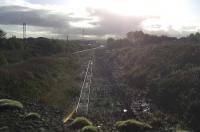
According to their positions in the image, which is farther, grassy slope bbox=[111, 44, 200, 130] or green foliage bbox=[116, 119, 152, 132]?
grassy slope bbox=[111, 44, 200, 130]

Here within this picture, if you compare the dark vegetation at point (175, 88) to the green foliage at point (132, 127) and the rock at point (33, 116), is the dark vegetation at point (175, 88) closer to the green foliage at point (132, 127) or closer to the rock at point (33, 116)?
the green foliage at point (132, 127)

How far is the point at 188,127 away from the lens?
21891mm

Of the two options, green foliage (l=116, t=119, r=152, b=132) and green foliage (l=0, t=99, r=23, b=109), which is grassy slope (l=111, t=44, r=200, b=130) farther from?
green foliage (l=0, t=99, r=23, b=109)

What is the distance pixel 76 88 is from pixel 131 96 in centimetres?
611

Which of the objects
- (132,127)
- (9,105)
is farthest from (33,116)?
(132,127)

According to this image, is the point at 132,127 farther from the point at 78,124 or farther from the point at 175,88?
the point at 175,88

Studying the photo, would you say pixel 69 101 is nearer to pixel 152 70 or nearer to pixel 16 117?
pixel 16 117

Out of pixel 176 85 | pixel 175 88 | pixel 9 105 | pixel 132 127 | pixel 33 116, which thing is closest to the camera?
pixel 33 116

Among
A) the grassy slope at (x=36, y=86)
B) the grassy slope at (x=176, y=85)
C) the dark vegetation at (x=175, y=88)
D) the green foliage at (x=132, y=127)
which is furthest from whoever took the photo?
the grassy slope at (x=36, y=86)

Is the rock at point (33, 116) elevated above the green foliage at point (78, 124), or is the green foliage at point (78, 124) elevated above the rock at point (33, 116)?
the rock at point (33, 116)

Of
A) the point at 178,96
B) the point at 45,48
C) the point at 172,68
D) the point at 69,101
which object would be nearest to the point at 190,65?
the point at 172,68

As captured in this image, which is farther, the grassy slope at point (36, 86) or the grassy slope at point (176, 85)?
the grassy slope at point (36, 86)

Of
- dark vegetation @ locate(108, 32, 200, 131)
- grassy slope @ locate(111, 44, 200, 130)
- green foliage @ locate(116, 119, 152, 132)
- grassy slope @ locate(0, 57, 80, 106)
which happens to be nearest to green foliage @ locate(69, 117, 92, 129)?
green foliage @ locate(116, 119, 152, 132)

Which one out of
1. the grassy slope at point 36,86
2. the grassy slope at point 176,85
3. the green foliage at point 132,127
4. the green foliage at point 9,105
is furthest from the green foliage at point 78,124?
the grassy slope at point 36,86
